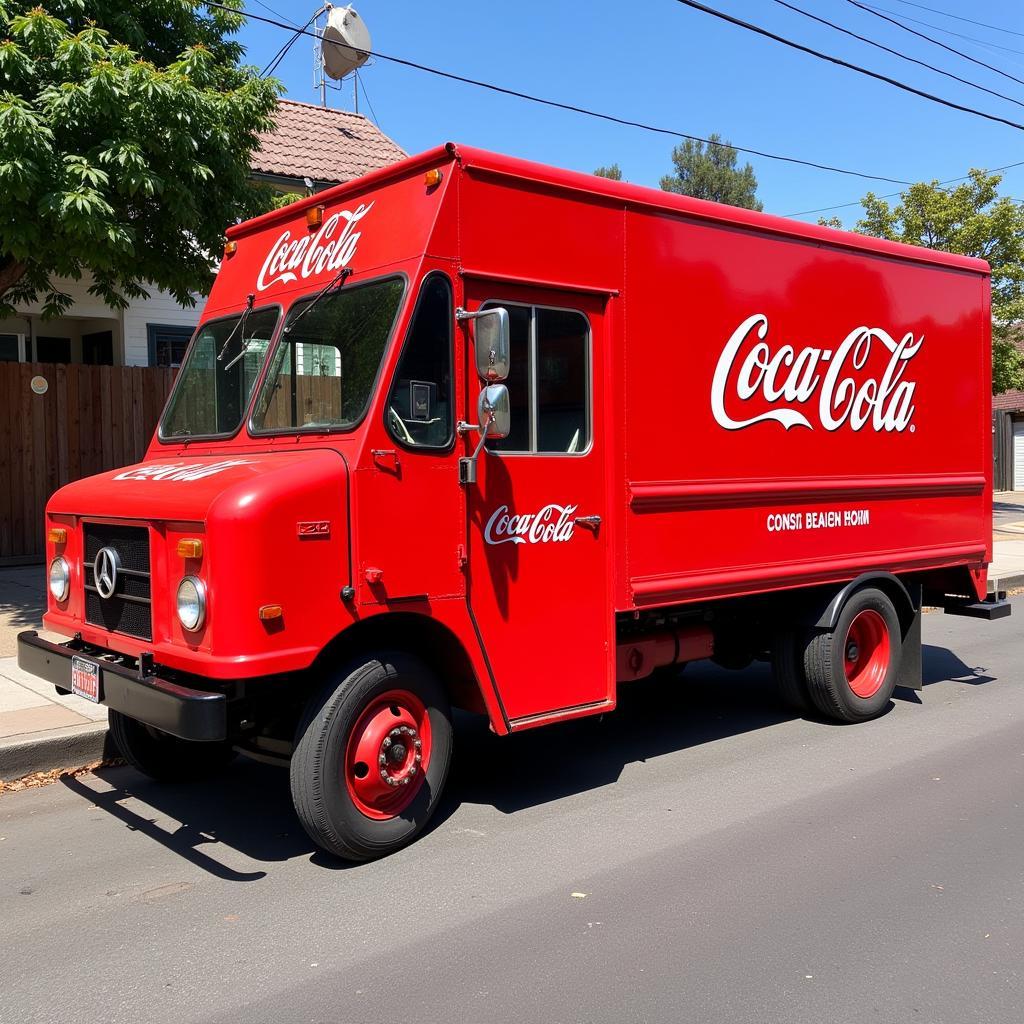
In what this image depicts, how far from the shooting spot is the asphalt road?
3.51 meters

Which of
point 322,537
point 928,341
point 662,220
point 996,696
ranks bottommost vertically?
point 996,696

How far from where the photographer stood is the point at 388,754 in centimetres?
477

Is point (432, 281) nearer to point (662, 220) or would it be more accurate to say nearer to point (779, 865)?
point (662, 220)

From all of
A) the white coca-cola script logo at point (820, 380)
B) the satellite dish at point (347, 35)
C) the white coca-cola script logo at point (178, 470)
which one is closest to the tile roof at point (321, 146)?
the satellite dish at point (347, 35)

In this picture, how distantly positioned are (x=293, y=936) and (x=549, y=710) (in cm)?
176

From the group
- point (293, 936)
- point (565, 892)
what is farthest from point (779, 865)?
point (293, 936)

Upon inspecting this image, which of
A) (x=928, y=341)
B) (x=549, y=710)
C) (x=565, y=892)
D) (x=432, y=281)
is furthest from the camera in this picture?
(x=928, y=341)

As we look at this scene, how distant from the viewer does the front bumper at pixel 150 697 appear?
416 cm

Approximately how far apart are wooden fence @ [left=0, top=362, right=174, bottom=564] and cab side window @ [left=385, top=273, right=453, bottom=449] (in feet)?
29.9

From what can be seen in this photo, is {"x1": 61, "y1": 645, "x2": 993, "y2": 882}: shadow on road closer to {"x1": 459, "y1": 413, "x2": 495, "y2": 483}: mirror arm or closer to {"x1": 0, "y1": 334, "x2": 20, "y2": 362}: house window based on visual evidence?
{"x1": 459, "y1": 413, "x2": 495, "y2": 483}: mirror arm

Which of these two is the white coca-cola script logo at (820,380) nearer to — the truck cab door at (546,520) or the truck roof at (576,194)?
the truck roof at (576,194)

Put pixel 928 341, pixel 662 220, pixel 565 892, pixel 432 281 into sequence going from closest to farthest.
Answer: pixel 565 892 → pixel 432 281 → pixel 662 220 → pixel 928 341

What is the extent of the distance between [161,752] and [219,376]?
83.0 inches

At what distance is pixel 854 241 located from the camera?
6.85 metres
